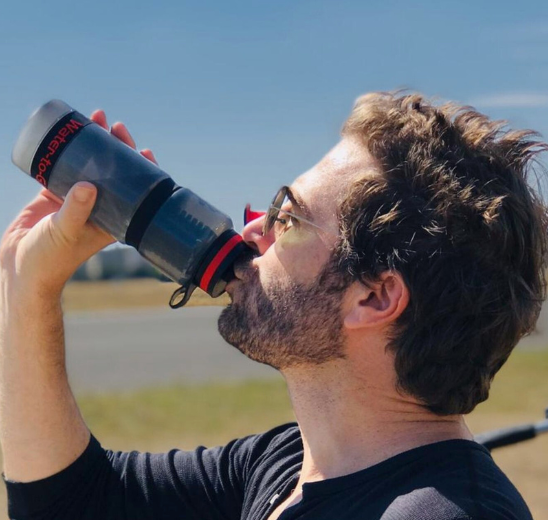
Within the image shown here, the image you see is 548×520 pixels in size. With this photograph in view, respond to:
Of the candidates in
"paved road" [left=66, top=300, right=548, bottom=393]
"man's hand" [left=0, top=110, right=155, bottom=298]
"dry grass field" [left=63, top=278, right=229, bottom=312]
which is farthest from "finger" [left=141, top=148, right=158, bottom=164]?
"dry grass field" [left=63, top=278, right=229, bottom=312]

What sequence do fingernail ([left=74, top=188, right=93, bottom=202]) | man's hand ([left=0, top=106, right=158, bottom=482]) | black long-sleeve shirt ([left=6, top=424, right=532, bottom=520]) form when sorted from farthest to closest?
man's hand ([left=0, top=106, right=158, bottom=482]) < fingernail ([left=74, top=188, right=93, bottom=202]) < black long-sleeve shirt ([left=6, top=424, right=532, bottom=520])

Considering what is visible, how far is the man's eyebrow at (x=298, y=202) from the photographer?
2.27 metres

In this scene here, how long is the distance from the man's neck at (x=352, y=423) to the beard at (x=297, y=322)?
2.0 inches

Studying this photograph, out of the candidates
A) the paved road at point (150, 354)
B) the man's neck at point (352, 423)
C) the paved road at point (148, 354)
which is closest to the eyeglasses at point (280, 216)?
the man's neck at point (352, 423)

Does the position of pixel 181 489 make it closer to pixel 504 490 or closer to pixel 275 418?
pixel 504 490

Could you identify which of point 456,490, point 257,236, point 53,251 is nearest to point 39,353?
point 53,251

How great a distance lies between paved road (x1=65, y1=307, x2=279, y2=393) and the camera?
13156 millimetres

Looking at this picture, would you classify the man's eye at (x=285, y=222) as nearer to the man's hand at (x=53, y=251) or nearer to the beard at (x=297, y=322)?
the beard at (x=297, y=322)

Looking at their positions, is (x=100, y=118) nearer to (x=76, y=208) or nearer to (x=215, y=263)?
(x=76, y=208)

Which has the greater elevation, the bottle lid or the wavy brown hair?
the bottle lid

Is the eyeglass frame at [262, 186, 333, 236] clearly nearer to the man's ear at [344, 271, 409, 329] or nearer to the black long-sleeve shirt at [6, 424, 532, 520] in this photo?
the man's ear at [344, 271, 409, 329]

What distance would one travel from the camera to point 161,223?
2.22 m

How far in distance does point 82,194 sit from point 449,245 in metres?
0.95

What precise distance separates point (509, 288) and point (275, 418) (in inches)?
287
